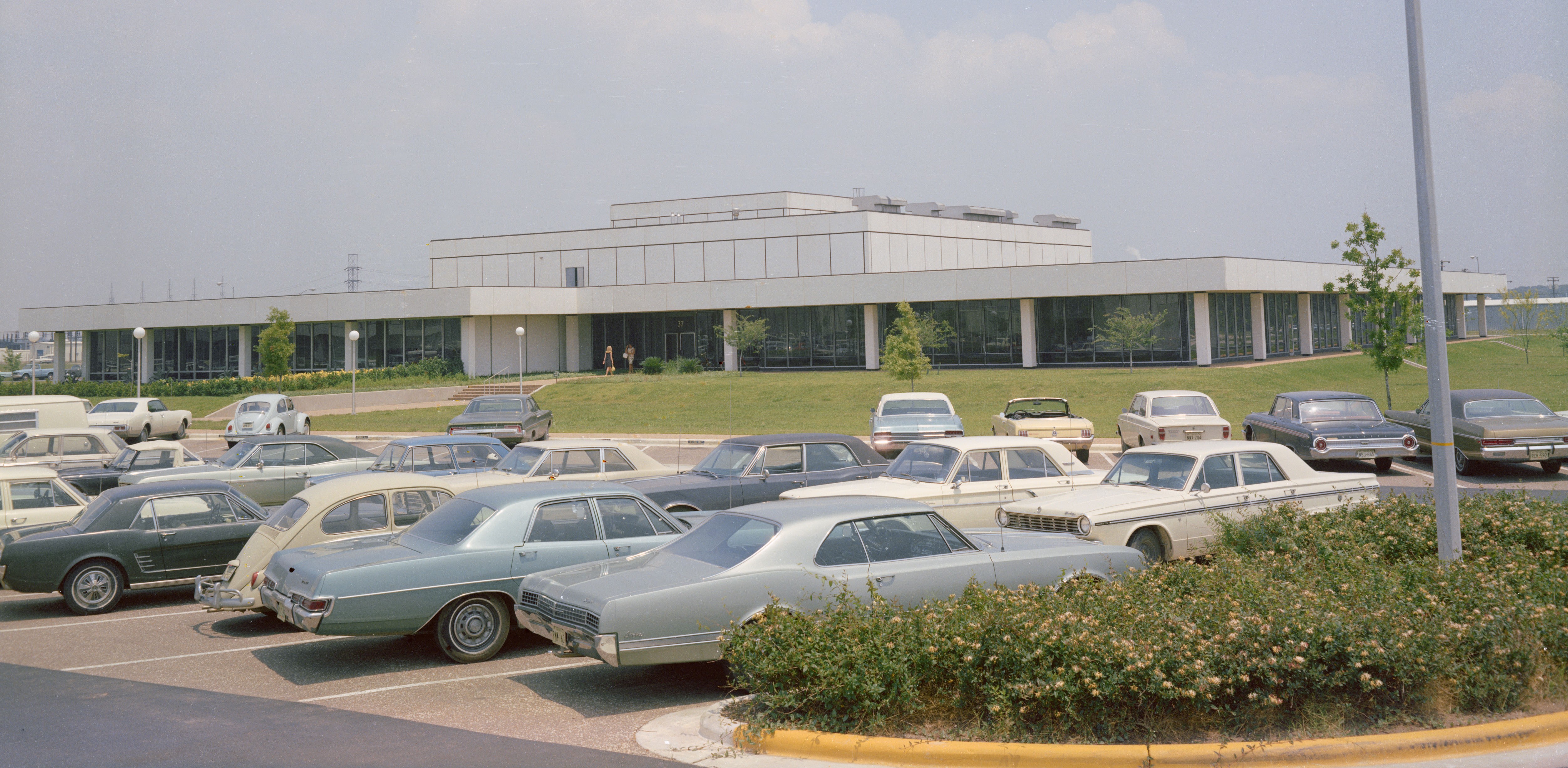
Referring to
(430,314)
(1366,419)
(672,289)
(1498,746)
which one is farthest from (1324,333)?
(1498,746)

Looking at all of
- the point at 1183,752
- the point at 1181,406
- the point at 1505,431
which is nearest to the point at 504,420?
the point at 1181,406

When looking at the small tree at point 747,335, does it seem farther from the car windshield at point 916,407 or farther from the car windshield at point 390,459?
the car windshield at point 390,459

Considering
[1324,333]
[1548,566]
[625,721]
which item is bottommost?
[625,721]

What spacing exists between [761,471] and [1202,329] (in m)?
37.9

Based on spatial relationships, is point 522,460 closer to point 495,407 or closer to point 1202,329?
point 495,407

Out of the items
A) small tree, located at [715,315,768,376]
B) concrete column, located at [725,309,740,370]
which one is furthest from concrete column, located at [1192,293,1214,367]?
concrete column, located at [725,309,740,370]

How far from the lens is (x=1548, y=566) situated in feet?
28.1

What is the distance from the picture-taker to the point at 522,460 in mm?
15797

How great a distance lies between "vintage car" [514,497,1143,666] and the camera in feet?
24.3

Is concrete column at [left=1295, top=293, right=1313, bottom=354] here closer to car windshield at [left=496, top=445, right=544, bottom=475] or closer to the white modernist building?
the white modernist building

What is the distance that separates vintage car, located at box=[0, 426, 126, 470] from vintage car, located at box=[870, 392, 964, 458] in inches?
578

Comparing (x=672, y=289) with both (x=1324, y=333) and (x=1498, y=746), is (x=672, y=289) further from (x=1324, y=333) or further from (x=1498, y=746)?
(x=1498, y=746)

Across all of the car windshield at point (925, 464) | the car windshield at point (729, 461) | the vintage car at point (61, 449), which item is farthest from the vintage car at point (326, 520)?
the vintage car at point (61, 449)

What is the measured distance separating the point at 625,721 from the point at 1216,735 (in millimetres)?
3770
